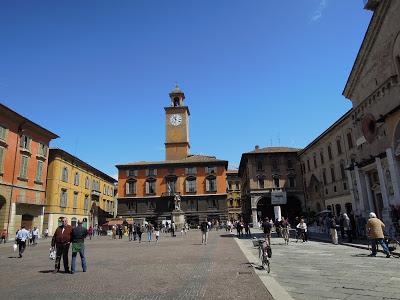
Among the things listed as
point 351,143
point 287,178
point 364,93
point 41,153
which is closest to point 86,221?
point 41,153

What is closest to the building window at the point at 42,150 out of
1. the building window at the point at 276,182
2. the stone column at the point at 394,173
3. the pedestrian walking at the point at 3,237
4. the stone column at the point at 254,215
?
the pedestrian walking at the point at 3,237

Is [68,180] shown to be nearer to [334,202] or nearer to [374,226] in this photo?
[334,202]

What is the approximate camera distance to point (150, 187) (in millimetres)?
57688

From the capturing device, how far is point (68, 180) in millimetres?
43781

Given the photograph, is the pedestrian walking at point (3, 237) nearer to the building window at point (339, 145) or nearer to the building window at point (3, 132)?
the building window at point (3, 132)

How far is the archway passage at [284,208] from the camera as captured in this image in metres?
49.9

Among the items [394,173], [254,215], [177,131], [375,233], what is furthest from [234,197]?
[375,233]

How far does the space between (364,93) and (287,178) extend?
3038 cm

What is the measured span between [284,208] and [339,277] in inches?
1719

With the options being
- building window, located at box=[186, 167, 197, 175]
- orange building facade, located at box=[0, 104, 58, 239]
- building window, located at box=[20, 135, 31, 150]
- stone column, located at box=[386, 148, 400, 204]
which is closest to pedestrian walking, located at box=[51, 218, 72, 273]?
stone column, located at box=[386, 148, 400, 204]

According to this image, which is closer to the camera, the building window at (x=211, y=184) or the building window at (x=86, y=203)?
the building window at (x=86, y=203)

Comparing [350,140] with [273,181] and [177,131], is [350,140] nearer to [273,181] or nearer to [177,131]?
[273,181]

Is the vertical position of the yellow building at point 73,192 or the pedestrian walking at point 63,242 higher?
the yellow building at point 73,192

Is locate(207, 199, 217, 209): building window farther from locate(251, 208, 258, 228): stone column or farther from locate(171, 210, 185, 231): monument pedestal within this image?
locate(171, 210, 185, 231): monument pedestal
